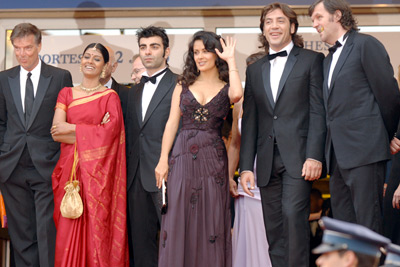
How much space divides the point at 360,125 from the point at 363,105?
0.11m

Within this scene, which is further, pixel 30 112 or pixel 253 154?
pixel 30 112

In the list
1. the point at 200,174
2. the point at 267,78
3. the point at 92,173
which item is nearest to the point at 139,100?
the point at 92,173

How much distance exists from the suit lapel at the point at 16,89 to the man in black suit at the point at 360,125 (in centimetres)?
221

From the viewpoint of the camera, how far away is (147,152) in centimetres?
446

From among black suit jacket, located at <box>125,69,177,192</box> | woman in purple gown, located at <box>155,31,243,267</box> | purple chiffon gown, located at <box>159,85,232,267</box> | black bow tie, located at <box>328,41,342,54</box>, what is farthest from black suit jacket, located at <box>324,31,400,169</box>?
black suit jacket, located at <box>125,69,177,192</box>

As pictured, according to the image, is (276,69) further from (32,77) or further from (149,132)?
(32,77)

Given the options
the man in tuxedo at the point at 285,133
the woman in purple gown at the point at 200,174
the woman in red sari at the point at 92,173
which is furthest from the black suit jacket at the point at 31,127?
the man in tuxedo at the point at 285,133

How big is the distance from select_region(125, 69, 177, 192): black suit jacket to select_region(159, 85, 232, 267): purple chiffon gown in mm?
391

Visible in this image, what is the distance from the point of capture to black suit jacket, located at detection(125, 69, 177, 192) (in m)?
4.43

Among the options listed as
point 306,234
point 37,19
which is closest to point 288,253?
point 306,234

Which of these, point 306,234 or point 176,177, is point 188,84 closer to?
point 176,177

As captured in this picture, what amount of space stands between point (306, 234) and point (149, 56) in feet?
5.93

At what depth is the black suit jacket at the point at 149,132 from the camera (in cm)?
443

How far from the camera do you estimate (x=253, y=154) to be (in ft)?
13.0
